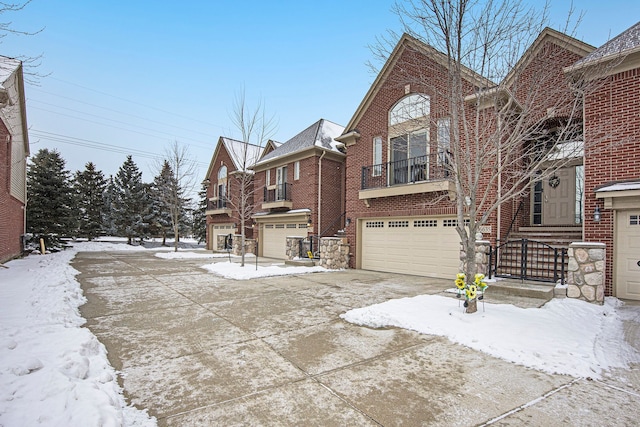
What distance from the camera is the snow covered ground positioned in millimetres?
2545

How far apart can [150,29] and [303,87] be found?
1174 cm

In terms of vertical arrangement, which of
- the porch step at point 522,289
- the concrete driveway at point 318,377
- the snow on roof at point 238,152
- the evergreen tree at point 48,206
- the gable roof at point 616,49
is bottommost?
the concrete driveway at point 318,377

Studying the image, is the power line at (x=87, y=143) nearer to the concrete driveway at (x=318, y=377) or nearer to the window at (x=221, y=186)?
the window at (x=221, y=186)

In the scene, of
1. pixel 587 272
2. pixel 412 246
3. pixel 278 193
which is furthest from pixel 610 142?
pixel 278 193

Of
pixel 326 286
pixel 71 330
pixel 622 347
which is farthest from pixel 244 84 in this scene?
pixel 622 347

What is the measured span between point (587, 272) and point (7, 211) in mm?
19539

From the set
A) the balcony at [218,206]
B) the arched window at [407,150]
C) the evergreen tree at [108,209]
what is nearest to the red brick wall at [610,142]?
the arched window at [407,150]

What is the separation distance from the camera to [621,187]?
664 cm

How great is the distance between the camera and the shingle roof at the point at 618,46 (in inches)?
259

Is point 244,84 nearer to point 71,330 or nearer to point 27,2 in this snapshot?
point 27,2

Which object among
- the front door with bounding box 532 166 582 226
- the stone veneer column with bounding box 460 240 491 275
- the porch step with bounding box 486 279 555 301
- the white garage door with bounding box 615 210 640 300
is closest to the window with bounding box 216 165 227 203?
the stone veneer column with bounding box 460 240 491 275

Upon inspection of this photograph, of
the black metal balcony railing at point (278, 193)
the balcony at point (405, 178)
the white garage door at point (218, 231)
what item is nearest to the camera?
the balcony at point (405, 178)

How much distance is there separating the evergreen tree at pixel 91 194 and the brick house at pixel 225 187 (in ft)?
55.6

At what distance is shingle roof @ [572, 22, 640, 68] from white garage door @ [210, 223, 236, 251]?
64.5 ft
